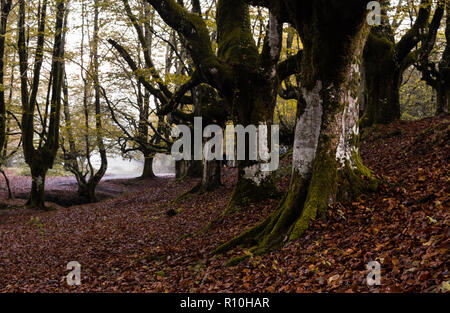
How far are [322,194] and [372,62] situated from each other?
33.9ft

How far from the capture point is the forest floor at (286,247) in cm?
416

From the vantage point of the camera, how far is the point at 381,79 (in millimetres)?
14180

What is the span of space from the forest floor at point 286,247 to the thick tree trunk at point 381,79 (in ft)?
6.20

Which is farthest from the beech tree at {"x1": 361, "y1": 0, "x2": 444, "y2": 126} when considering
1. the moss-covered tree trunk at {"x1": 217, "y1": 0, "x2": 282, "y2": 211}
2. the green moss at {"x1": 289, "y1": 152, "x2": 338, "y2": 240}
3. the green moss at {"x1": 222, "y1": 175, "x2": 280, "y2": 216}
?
the green moss at {"x1": 289, "y1": 152, "x2": 338, "y2": 240}

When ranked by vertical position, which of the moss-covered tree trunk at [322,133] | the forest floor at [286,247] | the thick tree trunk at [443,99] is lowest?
the forest floor at [286,247]

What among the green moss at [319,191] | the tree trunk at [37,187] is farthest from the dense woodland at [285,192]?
the tree trunk at [37,187]

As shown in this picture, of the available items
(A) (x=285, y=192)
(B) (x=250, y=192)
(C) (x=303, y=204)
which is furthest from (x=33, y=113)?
(C) (x=303, y=204)

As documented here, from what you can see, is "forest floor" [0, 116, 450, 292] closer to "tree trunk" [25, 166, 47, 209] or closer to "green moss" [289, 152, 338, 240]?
"green moss" [289, 152, 338, 240]

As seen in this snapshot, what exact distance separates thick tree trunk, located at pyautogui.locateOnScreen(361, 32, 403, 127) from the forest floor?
1891mm

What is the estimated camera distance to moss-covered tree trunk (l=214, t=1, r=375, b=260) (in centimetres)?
595

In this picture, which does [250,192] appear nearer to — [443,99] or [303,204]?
[303,204]

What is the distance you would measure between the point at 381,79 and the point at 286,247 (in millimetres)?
11098

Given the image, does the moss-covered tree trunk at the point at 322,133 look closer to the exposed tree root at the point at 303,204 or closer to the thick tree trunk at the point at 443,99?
the exposed tree root at the point at 303,204
